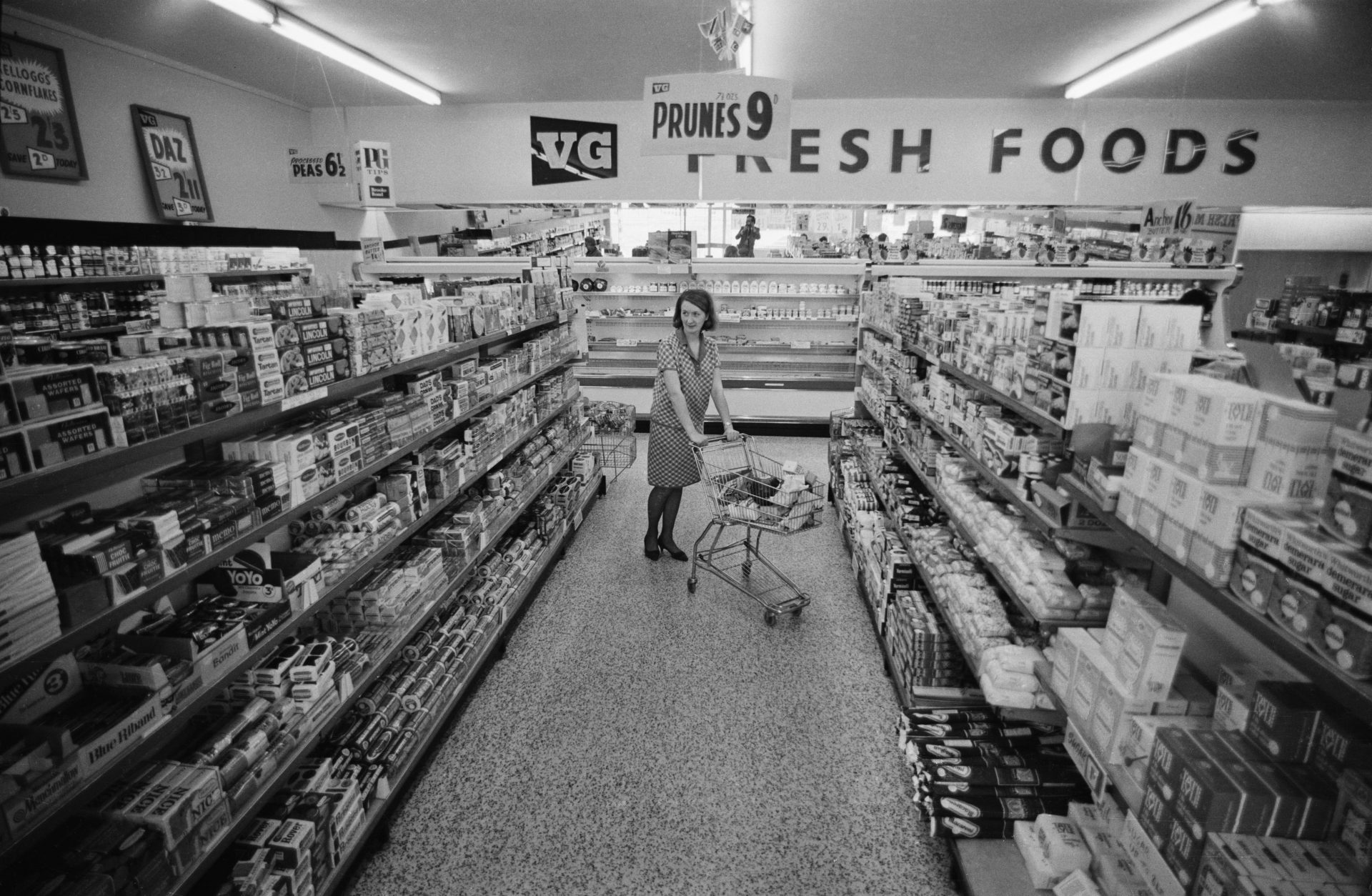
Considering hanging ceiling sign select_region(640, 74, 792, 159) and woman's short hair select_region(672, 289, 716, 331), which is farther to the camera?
woman's short hair select_region(672, 289, 716, 331)

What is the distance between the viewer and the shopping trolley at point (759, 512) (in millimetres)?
4305

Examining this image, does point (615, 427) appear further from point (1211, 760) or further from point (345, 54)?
point (1211, 760)

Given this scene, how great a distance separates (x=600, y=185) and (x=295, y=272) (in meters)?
4.14

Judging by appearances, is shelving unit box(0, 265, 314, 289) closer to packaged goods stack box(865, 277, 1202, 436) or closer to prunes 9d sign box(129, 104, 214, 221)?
prunes 9d sign box(129, 104, 214, 221)

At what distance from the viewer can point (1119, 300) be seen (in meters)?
2.38

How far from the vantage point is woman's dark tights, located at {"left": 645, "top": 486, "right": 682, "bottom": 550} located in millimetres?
5316

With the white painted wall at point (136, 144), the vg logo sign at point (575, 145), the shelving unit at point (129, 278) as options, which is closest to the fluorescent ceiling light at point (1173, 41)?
the vg logo sign at point (575, 145)

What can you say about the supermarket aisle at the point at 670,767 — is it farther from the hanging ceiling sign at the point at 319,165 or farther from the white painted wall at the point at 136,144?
the white painted wall at the point at 136,144

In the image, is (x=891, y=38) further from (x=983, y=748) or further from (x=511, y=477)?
(x=983, y=748)

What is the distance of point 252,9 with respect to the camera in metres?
5.48

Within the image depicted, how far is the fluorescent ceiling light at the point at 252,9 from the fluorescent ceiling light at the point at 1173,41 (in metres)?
7.71

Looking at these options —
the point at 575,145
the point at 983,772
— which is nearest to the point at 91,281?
the point at 575,145

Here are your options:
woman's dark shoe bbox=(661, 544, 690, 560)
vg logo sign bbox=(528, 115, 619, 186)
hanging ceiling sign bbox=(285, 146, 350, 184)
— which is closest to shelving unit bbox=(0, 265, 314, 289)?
hanging ceiling sign bbox=(285, 146, 350, 184)

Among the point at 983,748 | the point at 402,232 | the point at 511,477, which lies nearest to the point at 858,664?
the point at 983,748
